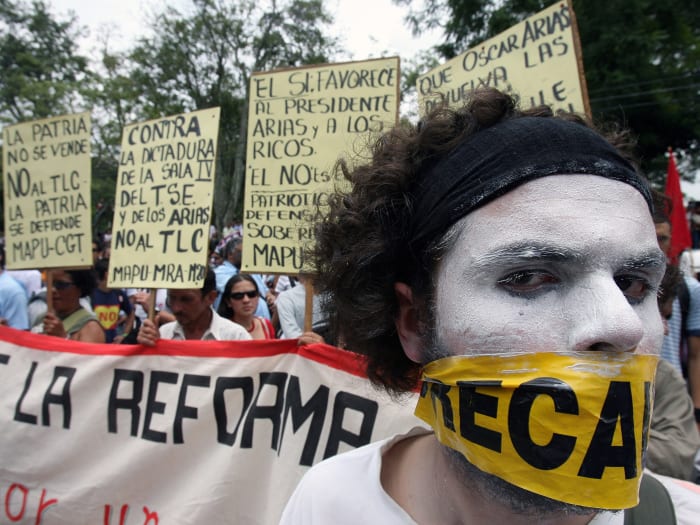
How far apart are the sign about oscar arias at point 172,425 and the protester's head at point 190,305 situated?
27.4 inches

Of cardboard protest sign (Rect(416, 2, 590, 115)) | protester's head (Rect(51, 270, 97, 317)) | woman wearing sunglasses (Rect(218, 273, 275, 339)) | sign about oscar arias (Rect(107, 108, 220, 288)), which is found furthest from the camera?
woman wearing sunglasses (Rect(218, 273, 275, 339))

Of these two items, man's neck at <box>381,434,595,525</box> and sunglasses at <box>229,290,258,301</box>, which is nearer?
man's neck at <box>381,434,595,525</box>

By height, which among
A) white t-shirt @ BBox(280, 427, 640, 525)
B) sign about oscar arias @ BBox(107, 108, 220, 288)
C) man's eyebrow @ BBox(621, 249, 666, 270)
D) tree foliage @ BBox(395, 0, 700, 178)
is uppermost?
tree foliage @ BBox(395, 0, 700, 178)

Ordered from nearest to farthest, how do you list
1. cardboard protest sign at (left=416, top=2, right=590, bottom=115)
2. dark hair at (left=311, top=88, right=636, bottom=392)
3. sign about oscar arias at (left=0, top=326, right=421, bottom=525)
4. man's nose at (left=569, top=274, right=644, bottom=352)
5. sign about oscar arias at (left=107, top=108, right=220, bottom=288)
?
man's nose at (left=569, top=274, right=644, bottom=352) < dark hair at (left=311, top=88, right=636, bottom=392) < sign about oscar arias at (left=0, top=326, right=421, bottom=525) < cardboard protest sign at (left=416, top=2, right=590, bottom=115) < sign about oscar arias at (left=107, top=108, right=220, bottom=288)

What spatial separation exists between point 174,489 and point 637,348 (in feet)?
8.13

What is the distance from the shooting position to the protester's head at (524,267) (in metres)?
1.03

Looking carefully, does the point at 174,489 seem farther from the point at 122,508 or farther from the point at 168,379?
the point at 168,379

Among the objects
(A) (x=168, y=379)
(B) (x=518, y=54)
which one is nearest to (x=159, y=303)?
(A) (x=168, y=379)

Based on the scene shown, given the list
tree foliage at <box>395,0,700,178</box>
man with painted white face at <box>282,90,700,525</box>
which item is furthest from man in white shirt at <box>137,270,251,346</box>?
tree foliage at <box>395,0,700,178</box>

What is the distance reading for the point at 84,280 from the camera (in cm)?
444

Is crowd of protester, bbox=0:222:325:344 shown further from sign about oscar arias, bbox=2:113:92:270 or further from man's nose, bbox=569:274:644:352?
man's nose, bbox=569:274:644:352

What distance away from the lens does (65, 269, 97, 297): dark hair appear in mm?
4363

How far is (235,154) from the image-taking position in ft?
86.4

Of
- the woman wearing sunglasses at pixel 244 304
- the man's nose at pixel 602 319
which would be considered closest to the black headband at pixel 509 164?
the man's nose at pixel 602 319
